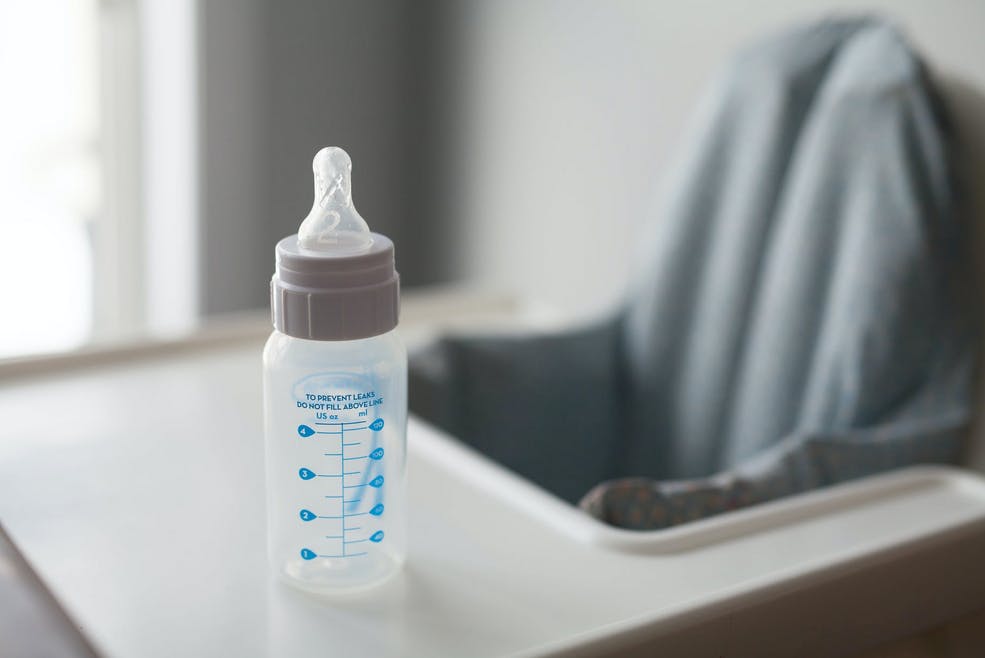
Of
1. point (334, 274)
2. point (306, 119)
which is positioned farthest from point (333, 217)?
point (306, 119)

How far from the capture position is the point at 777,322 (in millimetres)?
1089

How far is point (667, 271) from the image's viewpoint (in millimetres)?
1176

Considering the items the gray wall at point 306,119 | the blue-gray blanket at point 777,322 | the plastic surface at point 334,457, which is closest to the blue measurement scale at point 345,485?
the plastic surface at point 334,457

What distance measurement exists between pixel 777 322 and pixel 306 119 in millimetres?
935

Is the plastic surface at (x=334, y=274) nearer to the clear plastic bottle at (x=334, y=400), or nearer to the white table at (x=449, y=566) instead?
the clear plastic bottle at (x=334, y=400)

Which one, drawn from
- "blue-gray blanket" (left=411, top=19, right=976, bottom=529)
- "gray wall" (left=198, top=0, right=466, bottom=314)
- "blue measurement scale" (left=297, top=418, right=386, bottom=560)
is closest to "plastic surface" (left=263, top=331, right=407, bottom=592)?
"blue measurement scale" (left=297, top=418, right=386, bottom=560)

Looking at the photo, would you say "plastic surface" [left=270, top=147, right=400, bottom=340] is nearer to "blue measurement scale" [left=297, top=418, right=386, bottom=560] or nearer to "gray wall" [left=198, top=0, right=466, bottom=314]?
"blue measurement scale" [left=297, top=418, right=386, bottom=560]

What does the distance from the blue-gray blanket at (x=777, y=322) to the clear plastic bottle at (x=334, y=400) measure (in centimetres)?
32

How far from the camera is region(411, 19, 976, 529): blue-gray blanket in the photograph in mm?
1000

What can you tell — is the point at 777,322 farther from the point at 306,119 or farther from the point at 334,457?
the point at 306,119

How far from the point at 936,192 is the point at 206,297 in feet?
3.66

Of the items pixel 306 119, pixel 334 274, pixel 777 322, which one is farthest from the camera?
pixel 306 119

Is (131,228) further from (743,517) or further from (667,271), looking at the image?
(743,517)

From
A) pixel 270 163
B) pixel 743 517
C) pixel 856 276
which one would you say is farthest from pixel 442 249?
pixel 743 517
